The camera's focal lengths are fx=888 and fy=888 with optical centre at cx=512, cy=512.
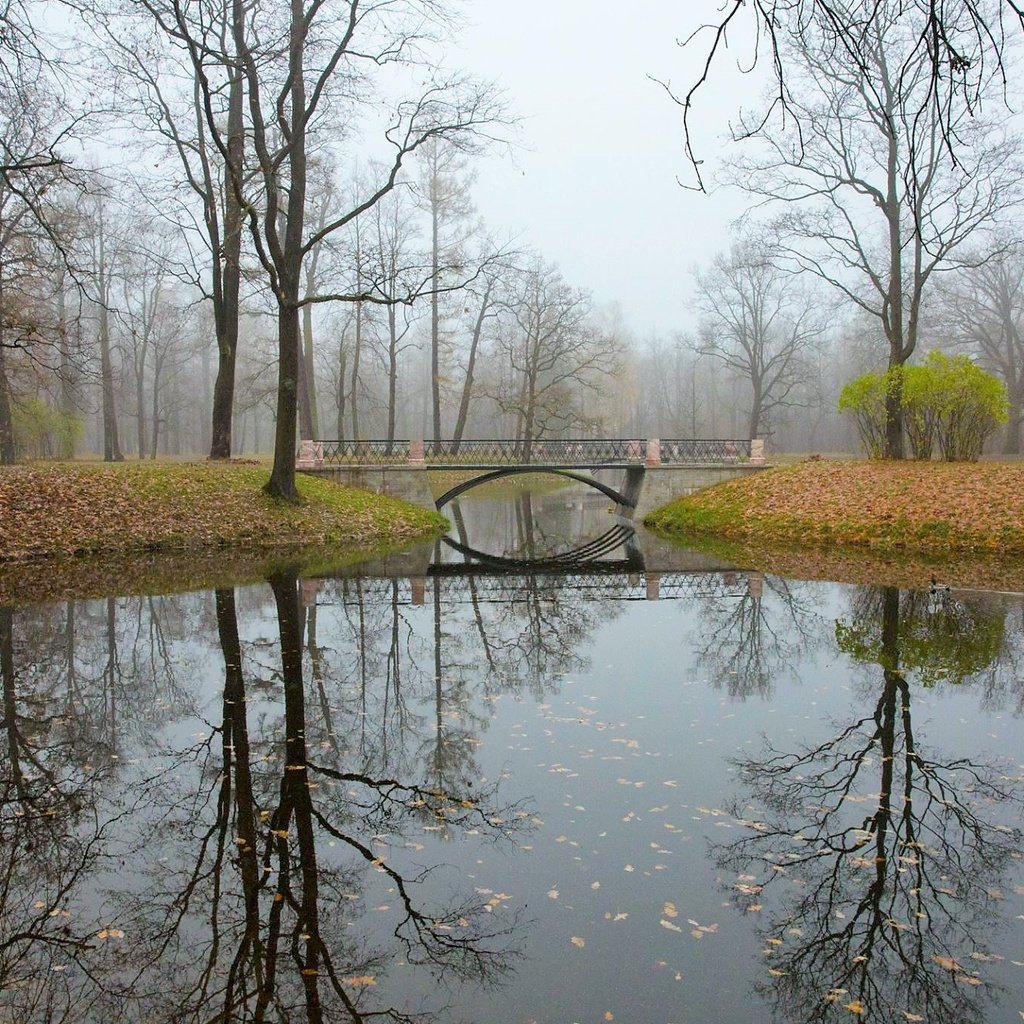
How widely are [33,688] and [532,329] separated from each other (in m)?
29.8

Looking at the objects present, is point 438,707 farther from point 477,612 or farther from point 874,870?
point 477,612

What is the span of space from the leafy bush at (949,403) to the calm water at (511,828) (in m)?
14.4

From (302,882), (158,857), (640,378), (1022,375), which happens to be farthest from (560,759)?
(640,378)

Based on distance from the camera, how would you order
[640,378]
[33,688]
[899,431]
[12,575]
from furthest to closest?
[640,378] → [899,431] → [12,575] → [33,688]

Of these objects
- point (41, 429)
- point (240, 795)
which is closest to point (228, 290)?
point (41, 429)

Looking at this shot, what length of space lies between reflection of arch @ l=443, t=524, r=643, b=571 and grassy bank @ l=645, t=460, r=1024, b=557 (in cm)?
221

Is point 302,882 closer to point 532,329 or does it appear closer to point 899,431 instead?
point 899,431

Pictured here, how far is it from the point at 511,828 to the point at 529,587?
32.9 feet

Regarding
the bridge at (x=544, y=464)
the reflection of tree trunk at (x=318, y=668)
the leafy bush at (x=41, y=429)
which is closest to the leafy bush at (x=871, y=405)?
the bridge at (x=544, y=464)

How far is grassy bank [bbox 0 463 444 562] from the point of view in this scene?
55.0 ft

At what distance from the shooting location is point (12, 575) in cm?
1398

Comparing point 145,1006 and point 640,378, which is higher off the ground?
point 640,378

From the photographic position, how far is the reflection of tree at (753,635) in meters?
8.49

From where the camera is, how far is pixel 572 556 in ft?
66.0
